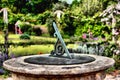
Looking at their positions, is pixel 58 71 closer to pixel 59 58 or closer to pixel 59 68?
pixel 59 68

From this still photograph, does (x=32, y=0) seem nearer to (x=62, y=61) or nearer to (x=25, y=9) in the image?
(x=25, y=9)

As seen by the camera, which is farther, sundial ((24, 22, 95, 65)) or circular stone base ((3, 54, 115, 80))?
sundial ((24, 22, 95, 65))

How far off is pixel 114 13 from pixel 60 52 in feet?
15.6

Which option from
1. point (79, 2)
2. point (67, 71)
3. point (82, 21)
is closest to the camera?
point (67, 71)

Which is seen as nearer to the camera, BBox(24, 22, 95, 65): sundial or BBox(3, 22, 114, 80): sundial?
BBox(3, 22, 114, 80): sundial

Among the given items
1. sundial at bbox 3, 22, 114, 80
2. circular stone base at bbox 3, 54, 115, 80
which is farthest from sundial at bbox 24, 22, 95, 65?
circular stone base at bbox 3, 54, 115, 80

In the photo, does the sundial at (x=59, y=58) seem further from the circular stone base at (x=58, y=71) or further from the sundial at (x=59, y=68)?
the circular stone base at (x=58, y=71)

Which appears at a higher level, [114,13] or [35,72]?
[114,13]

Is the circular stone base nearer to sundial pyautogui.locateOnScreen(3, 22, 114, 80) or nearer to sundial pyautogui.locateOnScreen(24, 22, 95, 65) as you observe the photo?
sundial pyautogui.locateOnScreen(3, 22, 114, 80)

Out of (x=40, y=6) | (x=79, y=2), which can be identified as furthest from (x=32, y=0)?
(x=79, y=2)

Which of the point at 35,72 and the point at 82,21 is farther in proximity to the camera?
the point at 82,21

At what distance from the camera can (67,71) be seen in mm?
3594

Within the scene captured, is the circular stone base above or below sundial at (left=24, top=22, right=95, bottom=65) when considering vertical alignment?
below

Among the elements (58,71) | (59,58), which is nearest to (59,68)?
(58,71)
